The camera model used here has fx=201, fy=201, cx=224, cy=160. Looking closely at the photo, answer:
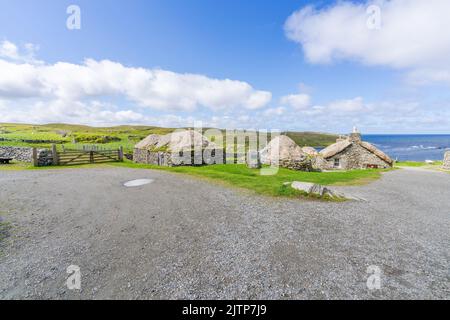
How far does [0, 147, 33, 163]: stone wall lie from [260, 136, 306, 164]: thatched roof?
30298mm

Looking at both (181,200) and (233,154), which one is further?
(233,154)

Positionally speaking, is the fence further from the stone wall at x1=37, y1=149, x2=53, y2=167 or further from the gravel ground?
the gravel ground

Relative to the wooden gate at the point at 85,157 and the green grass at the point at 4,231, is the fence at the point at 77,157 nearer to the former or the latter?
the wooden gate at the point at 85,157

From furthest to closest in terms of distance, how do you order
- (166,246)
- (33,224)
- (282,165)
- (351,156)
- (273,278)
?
(351,156) → (282,165) → (33,224) → (166,246) → (273,278)

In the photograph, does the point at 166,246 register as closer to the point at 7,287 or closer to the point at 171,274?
the point at 171,274

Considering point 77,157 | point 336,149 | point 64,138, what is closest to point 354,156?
point 336,149

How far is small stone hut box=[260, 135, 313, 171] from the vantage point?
24.6m

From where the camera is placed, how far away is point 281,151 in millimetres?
24984

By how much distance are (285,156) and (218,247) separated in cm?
2000

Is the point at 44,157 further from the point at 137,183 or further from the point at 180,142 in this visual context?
the point at 137,183

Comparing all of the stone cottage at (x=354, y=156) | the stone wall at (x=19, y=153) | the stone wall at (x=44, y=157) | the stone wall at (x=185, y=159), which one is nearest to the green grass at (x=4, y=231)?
the stone wall at (x=185, y=159)
